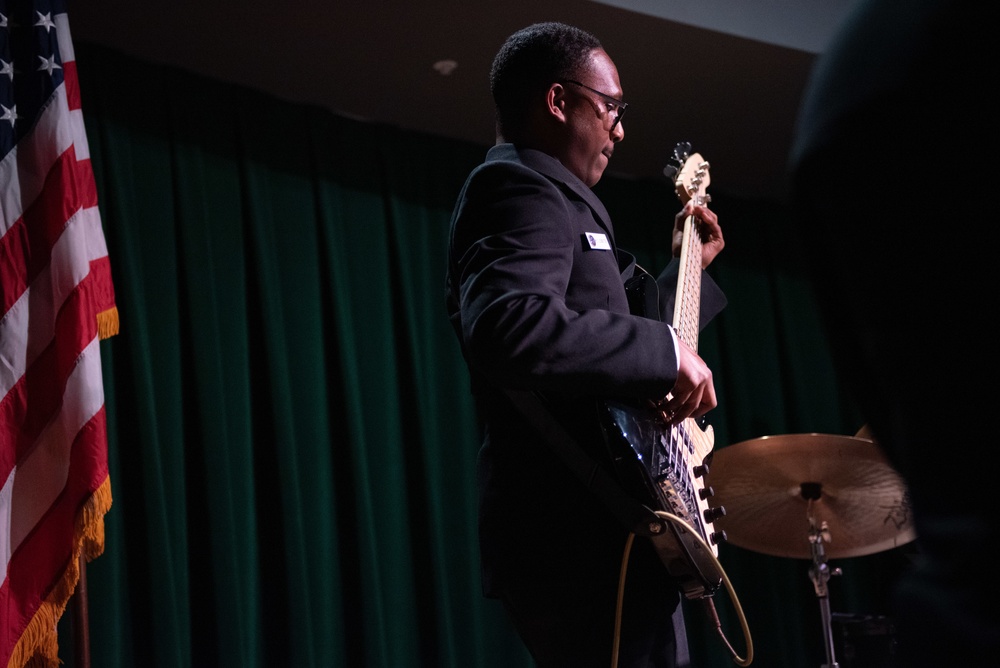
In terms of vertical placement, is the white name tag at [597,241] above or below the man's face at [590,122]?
below

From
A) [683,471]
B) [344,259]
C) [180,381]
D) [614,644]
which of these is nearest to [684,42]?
[344,259]

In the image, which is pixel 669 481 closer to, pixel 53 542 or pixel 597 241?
pixel 597 241

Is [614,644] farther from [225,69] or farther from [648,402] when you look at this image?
[225,69]

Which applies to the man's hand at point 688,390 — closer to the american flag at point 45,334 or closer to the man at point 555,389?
the man at point 555,389

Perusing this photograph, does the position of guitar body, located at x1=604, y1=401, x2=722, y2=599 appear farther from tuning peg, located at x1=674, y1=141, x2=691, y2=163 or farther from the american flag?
the american flag

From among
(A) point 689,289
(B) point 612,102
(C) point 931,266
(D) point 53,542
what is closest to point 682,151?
(A) point 689,289

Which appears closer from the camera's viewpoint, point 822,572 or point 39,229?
point 39,229

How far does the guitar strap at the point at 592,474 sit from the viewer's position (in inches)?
51.3

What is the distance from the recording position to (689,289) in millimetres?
1972

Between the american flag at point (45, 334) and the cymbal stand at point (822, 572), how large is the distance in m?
1.98

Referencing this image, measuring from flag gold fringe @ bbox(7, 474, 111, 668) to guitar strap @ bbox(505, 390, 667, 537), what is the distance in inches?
58.3

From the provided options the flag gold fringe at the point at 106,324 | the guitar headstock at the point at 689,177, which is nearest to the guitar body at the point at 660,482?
the guitar headstock at the point at 689,177

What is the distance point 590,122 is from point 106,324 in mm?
1493

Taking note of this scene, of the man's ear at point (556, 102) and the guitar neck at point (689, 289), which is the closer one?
the man's ear at point (556, 102)
